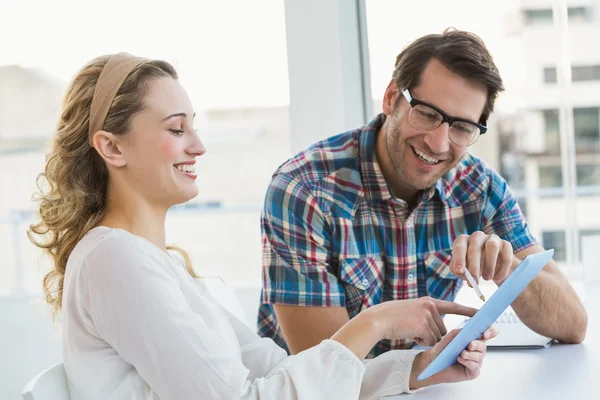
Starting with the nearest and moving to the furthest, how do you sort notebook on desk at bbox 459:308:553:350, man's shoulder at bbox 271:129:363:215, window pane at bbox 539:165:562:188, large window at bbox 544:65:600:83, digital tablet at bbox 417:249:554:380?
digital tablet at bbox 417:249:554:380, notebook on desk at bbox 459:308:553:350, man's shoulder at bbox 271:129:363:215, large window at bbox 544:65:600:83, window pane at bbox 539:165:562:188

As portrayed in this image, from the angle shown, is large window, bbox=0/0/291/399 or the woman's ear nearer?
the woman's ear

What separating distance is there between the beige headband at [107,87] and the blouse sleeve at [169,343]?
0.86 feet

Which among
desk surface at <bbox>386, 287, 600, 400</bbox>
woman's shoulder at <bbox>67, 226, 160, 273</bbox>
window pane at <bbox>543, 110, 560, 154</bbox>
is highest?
woman's shoulder at <bbox>67, 226, 160, 273</bbox>

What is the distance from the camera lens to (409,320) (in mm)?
1226

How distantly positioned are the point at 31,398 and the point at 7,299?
3892 millimetres

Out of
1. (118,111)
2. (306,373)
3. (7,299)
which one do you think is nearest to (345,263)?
(306,373)

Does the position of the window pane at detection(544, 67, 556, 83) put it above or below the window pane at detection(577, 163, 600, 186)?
above

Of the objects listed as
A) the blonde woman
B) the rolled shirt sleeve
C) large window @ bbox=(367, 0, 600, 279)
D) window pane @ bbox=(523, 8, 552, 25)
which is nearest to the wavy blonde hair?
the blonde woman

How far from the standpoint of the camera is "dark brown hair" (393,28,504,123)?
1.62 m

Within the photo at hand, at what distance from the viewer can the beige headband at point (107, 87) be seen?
127 centimetres

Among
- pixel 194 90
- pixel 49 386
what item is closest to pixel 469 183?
pixel 49 386

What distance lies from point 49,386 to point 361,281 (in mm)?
814

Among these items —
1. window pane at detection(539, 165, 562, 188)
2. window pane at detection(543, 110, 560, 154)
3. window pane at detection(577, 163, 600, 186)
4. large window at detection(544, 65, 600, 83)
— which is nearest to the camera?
large window at detection(544, 65, 600, 83)

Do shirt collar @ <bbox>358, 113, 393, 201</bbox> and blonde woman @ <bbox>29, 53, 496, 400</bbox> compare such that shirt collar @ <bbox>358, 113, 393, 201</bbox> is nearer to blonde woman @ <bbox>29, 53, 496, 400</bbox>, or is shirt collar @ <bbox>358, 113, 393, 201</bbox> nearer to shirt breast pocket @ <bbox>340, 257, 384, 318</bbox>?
shirt breast pocket @ <bbox>340, 257, 384, 318</bbox>
